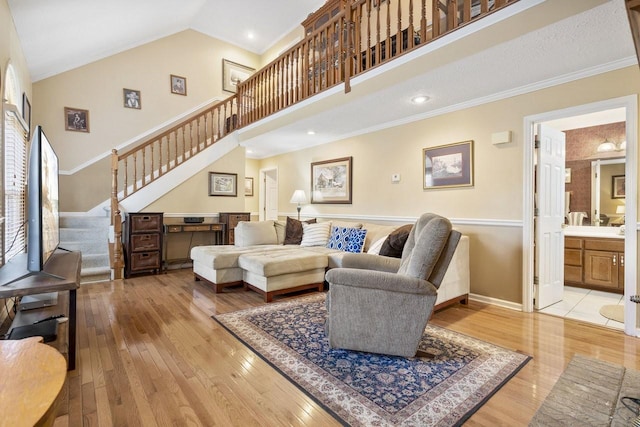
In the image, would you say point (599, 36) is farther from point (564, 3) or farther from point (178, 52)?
point (178, 52)

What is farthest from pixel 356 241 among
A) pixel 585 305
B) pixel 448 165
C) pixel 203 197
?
pixel 203 197

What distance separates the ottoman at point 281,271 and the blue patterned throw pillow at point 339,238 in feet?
1.51

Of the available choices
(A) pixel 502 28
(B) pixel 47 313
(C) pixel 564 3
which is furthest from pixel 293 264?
(C) pixel 564 3

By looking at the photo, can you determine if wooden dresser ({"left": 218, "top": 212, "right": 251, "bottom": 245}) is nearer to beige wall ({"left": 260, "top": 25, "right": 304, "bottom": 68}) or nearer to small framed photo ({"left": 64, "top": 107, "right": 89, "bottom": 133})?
small framed photo ({"left": 64, "top": 107, "right": 89, "bottom": 133})

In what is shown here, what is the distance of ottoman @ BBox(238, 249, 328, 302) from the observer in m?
3.44

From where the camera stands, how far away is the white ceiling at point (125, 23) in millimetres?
3590

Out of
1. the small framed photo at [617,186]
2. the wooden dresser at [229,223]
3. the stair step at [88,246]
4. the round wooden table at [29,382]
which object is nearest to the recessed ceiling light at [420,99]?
the small framed photo at [617,186]

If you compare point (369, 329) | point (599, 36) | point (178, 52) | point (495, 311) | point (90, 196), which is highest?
point (178, 52)

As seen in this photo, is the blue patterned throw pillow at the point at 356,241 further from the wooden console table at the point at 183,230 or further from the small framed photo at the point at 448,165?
the wooden console table at the point at 183,230

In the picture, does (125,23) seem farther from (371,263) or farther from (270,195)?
(371,263)

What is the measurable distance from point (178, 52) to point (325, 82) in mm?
4161

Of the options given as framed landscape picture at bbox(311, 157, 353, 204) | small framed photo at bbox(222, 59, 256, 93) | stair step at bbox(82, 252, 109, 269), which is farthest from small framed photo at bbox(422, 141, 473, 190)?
small framed photo at bbox(222, 59, 256, 93)

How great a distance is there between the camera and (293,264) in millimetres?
3576

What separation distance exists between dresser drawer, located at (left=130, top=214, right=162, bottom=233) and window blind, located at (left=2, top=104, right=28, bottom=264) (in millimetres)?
1297
